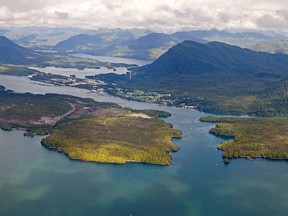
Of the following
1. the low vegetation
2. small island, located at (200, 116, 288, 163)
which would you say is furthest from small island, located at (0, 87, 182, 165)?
small island, located at (200, 116, 288, 163)

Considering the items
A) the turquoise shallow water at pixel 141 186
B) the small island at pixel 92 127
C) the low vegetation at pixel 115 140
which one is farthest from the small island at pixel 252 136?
the low vegetation at pixel 115 140

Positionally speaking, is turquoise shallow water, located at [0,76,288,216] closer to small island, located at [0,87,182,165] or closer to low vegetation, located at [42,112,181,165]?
low vegetation, located at [42,112,181,165]

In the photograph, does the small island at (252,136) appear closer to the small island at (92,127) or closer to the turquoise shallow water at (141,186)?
the turquoise shallow water at (141,186)

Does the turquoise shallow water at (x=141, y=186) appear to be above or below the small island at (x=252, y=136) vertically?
below

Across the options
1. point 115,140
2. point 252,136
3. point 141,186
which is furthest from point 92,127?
point 252,136

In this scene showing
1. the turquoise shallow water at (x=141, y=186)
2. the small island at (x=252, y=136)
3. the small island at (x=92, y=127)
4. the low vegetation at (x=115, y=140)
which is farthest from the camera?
the small island at (x=252, y=136)

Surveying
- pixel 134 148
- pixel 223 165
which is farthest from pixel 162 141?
pixel 223 165

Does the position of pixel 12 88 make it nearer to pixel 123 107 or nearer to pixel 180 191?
pixel 123 107
